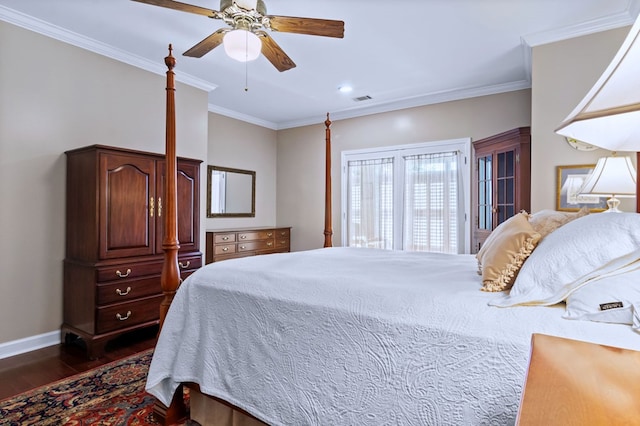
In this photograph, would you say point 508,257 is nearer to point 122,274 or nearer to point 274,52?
point 274,52

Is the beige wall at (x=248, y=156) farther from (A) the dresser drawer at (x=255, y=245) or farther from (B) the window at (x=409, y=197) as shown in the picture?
(B) the window at (x=409, y=197)

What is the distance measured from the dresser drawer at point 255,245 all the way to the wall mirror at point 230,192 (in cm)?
59

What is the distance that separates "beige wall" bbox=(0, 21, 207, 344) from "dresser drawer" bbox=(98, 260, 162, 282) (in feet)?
1.95

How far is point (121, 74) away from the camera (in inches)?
137

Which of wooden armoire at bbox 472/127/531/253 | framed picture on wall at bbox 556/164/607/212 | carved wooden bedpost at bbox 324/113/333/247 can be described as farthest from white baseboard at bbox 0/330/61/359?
framed picture on wall at bbox 556/164/607/212

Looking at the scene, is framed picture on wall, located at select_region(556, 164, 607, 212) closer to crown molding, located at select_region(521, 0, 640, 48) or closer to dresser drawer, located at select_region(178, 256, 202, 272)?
crown molding, located at select_region(521, 0, 640, 48)

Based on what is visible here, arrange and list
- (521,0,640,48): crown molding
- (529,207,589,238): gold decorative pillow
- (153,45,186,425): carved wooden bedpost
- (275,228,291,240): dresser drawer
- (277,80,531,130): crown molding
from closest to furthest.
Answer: (529,207,589,238): gold decorative pillow, (153,45,186,425): carved wooden bedpost, (521,0,640,48): crown molding, (277,80,531,130): crown molding, (275,228,291,240): dresser drawer

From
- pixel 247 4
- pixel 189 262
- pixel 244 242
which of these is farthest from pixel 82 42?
pixel 244 242

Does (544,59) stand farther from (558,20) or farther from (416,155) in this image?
(416,155)

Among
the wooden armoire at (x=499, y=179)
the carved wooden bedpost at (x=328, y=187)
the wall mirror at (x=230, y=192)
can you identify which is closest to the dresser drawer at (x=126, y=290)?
the carved wooden bedpost at (x=328, y=187)

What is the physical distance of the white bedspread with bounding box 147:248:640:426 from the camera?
1010mm

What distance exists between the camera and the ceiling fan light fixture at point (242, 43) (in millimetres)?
2301

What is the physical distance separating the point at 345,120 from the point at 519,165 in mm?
2776

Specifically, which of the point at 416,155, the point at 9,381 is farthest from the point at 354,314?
the point at 416,155
